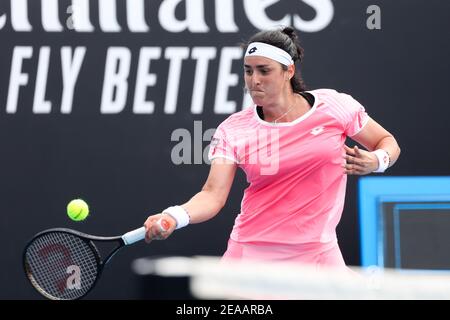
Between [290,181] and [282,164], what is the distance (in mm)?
65

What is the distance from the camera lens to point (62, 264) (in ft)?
14.6

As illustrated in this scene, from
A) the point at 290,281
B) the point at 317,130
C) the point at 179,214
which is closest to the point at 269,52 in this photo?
the point at 317,130

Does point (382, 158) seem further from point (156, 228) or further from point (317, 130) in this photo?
point (156, 228)

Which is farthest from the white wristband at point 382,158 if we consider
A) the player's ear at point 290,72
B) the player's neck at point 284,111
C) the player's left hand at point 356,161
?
the player's ear at point 290,72

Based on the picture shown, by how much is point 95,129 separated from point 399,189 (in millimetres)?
1328

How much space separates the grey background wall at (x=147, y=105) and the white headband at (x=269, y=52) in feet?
3.34

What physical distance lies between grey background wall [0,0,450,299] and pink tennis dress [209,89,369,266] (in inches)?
42.2

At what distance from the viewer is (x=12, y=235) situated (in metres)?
5.49

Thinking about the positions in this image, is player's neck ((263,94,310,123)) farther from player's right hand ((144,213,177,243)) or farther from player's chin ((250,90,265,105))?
player's right hand ((144,213,177,243))

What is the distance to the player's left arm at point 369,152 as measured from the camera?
13.5 feet

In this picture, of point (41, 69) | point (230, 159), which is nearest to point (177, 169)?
point (41, 69)

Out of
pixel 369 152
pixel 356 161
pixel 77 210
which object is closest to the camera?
pixel 356 161

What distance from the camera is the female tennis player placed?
4.33 meters

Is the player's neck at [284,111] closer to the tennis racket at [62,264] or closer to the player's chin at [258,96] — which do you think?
the player's chin at [258,96]
